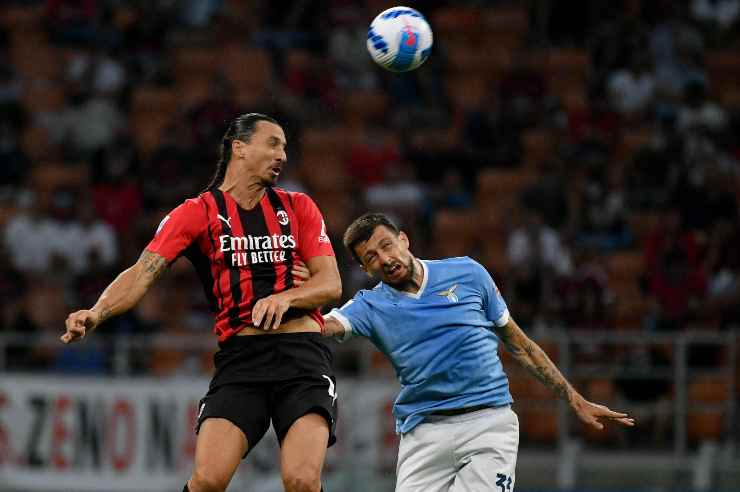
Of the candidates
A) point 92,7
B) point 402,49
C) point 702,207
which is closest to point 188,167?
point 92,7

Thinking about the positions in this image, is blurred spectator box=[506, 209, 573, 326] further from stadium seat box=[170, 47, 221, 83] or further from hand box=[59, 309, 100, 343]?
hand box=[59, 309, 100, 343]

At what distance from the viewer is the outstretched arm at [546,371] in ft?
23.4

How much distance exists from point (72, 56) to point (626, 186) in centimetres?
762

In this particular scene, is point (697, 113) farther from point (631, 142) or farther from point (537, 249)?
point (537, 249)

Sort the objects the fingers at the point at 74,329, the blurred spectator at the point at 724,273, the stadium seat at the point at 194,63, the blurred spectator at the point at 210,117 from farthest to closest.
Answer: the stadium seat at the point at 194,63
the blurred spectator at the point at 210,117
the blurred spectator at the point at 724,273
the fingers at the point at 74,329

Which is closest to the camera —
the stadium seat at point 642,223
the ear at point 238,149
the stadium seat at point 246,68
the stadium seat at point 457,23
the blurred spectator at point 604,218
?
the ear at point 238,149

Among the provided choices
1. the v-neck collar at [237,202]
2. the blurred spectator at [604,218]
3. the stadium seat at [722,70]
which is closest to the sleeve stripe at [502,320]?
the v-neck collar at [237,202]

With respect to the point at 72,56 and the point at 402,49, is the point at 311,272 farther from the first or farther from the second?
the point at 72,56

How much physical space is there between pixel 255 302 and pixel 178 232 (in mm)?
507

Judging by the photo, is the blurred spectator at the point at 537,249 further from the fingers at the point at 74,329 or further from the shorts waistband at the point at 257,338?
the fingers at the point at 74,329

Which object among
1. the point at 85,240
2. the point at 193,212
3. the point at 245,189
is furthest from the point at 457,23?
the point at 193,212

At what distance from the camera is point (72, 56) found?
61.3 feet

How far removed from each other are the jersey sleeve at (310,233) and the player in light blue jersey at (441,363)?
0.14 m

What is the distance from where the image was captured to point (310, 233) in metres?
7.20
